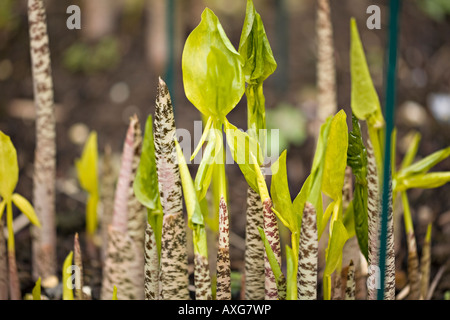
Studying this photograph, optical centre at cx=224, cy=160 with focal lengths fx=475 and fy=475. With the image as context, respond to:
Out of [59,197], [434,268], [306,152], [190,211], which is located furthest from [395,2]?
[59,197]

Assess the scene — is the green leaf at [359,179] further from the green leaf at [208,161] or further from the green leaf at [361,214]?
the green leaf at [208,161]

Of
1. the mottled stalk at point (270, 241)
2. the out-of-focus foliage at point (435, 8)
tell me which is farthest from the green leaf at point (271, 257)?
→ the out-of-focus foliage at point (435, 8)

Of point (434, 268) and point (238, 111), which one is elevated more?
point (238, 111)

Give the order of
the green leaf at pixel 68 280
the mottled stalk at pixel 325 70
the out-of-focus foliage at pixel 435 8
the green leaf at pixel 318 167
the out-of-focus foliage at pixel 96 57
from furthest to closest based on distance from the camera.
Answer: the out-of-focus foliage at pixel 96 57, the out-of-focus foliage at pixel 435 8, the mottled stalk at pixel 325 70, the green leaf at pixel 68 280, the green leaf at pixel 318 167

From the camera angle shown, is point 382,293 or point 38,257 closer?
point 382,293

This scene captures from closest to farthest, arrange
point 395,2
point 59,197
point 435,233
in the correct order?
1. point 395,2
2. point 435,233
3. point 59,197

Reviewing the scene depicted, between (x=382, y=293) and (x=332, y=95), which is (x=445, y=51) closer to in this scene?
(x=332, y=95)

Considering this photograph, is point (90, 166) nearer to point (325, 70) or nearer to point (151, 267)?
point (151, 267)
